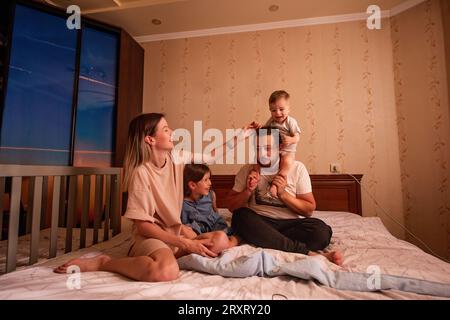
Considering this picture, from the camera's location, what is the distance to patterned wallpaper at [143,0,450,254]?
6.46 feet

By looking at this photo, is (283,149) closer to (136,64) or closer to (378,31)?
(378,31)

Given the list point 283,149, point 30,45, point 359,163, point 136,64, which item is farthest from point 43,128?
point 359,163

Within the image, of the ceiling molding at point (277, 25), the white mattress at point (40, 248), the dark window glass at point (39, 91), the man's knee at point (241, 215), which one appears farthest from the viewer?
the ceiling molding at point (277, 25)

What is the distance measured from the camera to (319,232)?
1.07 meters

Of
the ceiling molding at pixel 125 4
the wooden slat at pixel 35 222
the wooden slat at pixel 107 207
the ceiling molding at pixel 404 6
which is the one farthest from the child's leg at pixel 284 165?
the ceiling molding at pixel 404 6

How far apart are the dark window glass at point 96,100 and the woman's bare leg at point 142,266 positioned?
1.48 m

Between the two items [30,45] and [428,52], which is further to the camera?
[428,52]

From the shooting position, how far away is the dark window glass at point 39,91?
174cm

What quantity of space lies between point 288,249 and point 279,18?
2241mm

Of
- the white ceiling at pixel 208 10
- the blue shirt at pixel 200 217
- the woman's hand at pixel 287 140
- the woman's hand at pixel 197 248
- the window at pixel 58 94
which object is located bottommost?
the woman's hand at pixel 197 248

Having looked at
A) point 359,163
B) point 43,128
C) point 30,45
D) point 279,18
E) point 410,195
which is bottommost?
point 410,195

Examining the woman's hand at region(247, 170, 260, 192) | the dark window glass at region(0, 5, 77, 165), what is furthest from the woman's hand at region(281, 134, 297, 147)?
the dark window glass at region(0, 5, 77, 165)

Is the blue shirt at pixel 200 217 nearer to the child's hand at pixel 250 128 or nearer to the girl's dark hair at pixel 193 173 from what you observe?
the girl's dark hair at pixel 193 173

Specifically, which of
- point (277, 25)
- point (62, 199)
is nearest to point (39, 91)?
point (62, 199)
